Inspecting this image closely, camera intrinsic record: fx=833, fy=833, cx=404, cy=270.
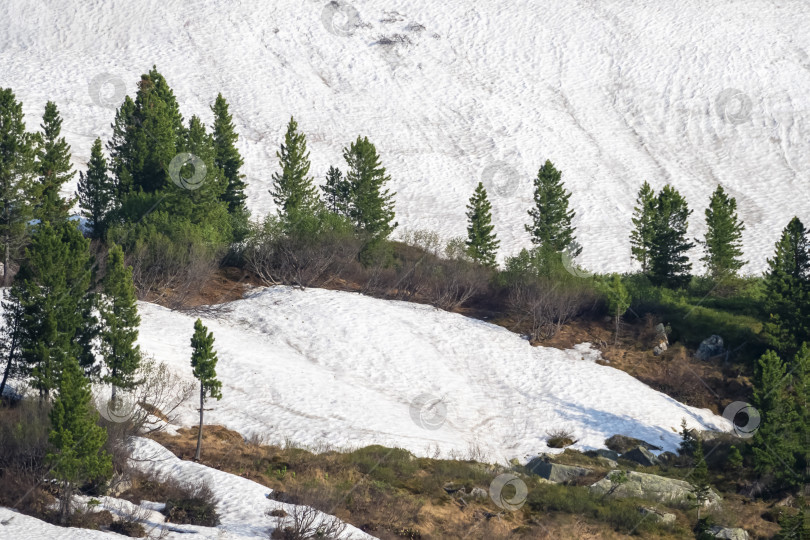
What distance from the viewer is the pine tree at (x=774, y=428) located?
3111cm

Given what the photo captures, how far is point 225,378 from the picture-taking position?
33.3m

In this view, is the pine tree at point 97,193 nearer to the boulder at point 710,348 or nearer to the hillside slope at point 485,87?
the hillside slope at point 485,87

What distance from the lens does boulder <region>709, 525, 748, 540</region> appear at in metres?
25.0

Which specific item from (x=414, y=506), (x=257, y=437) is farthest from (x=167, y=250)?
(x=414, y=506)

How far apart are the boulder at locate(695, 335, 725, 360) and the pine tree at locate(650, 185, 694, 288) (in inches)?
313

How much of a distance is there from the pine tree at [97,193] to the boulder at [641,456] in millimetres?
31332

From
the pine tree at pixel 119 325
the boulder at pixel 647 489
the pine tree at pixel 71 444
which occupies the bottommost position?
the boulder at pixel 647 489

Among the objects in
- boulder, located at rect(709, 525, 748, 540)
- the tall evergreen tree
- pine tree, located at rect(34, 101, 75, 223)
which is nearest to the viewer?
boulder, located at rect(709, 525, 748, 540)

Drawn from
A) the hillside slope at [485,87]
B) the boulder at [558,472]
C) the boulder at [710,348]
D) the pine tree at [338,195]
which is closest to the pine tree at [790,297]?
the boulder at [710,348]

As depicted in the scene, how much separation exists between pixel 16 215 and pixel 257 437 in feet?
65.4

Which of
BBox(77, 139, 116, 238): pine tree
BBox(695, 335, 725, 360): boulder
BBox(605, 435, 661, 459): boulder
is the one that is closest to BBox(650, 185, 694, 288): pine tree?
BBox(695, 335, 725, 360): boulder

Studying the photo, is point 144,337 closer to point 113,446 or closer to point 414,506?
point 113,446

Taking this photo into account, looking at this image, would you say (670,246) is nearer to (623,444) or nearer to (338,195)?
(338,195)

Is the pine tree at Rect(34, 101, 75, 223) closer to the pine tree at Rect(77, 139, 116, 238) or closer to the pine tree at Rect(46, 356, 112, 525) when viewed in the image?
the pine tree at Rect(77, 139, 116, 238)
